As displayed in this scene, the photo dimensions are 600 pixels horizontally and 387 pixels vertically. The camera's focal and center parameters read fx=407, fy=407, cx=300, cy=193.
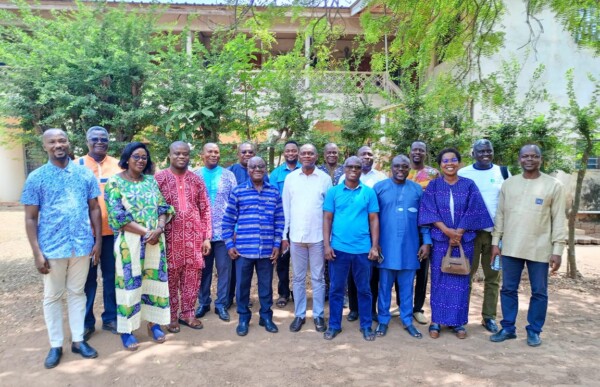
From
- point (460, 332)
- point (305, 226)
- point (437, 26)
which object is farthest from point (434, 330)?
point (437, 26)

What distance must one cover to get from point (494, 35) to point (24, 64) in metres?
6.46

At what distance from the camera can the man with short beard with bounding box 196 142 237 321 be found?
181 inches

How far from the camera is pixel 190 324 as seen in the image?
4.28m

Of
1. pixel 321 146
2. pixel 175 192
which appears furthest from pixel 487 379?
pixel 321 146

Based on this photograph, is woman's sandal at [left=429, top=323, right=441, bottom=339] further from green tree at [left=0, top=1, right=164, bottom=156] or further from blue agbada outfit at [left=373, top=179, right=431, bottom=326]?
green tree at [left=0, top=1, right=164, bottom=156]

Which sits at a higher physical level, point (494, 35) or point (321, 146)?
point (494, 35)

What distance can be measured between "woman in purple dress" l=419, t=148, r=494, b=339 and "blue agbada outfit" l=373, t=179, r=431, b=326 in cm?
11

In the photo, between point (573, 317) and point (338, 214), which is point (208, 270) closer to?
point (338, 214)

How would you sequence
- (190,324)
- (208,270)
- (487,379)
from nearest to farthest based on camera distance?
(487,379) < (190,324) < (208,270)

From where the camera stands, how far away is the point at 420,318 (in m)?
4.52

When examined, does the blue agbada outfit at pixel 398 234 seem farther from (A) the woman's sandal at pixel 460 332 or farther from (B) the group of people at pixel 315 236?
(A) the woman's sandal at pixel 460 332

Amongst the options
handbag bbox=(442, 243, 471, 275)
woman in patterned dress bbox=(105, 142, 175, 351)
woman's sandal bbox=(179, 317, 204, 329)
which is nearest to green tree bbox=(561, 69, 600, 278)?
handbag bbox=(442, 243, 471, 275)

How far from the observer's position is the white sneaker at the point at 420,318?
450 centimetres

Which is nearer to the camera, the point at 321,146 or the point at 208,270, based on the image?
the point at 208,270
